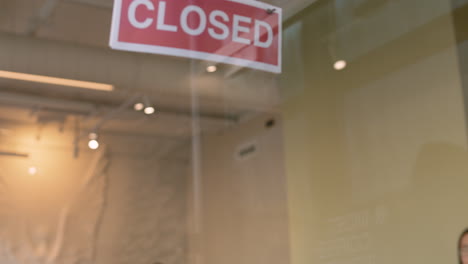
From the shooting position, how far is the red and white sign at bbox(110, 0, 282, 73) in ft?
6.14

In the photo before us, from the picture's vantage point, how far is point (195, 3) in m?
2.00

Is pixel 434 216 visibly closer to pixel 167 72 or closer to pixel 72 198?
pixel 167 72

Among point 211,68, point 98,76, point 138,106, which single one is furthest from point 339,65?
point 138,106

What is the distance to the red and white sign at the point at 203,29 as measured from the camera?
1870 mm

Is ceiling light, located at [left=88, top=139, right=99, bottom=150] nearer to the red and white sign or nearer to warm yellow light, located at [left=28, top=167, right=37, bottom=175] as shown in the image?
warm yellow light, located at [left=28, top=167, right=37, bottom=175]

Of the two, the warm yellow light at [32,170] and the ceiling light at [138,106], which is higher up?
the ceiling light at [138,106]

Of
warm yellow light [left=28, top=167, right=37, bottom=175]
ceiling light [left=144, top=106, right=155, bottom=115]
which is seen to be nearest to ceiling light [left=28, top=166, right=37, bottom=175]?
warm yellow light [left=28, top=167, right=37, bottom=175]

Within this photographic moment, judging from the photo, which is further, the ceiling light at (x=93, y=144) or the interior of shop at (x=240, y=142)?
the ceiling light at (x=93, y=144)

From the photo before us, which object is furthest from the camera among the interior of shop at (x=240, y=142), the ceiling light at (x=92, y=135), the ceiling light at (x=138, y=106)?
the ceiling light at (x=92, y=135)

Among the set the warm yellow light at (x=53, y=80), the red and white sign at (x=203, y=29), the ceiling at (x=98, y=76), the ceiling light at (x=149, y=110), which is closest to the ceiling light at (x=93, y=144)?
the ceiling at (x=98, y=76)

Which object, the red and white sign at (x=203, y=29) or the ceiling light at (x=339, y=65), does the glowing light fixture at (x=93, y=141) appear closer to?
the ceiling light at (x=339, y=65)

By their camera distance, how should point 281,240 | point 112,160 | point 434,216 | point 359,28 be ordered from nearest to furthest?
point 434,216 → point 359,28 → point 281,240 → point 112,160

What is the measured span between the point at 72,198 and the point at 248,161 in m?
1.62

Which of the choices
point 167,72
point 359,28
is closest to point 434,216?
point 359,28
